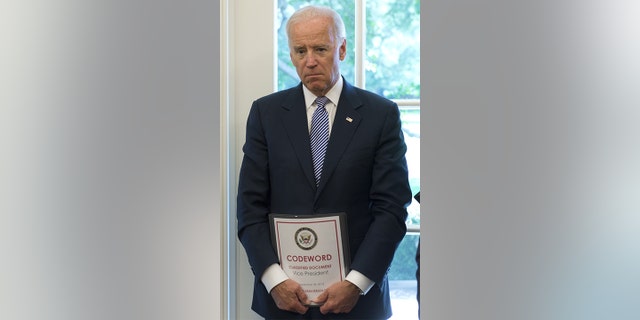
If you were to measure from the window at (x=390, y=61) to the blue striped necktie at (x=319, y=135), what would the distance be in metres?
0.32

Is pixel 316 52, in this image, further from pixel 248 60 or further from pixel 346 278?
pixel 346 278

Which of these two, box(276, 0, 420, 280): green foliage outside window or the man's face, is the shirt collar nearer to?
the man's face

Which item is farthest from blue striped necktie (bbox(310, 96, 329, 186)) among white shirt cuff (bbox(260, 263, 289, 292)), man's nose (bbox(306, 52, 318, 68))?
white shirt cuff (bbox(260, 263, 289, 292))

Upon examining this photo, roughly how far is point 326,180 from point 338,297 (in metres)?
0.29

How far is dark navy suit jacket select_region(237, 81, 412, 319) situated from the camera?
2064 mm

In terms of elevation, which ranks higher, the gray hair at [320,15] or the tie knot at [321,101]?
the gray hair at [320,15]

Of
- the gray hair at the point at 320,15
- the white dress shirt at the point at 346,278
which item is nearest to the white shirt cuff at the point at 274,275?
the white dress shirt at the point at 346,278

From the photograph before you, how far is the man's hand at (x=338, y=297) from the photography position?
2018 mm

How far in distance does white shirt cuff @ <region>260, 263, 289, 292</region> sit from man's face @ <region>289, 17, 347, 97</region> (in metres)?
0.46
